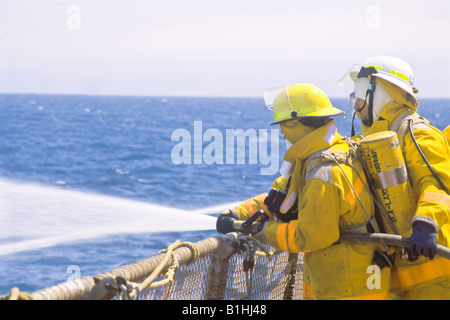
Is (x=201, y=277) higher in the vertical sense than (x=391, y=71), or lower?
lower

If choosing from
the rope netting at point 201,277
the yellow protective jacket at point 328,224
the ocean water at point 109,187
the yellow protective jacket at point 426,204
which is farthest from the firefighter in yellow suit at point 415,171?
the ocean water at point 109,187

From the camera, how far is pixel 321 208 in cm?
293

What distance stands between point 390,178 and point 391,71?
81 cm

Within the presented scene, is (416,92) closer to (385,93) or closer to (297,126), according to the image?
(385,93)

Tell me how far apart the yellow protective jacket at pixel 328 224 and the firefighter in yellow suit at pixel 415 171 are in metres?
0.19

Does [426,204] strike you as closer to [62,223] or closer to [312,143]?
[312,143]

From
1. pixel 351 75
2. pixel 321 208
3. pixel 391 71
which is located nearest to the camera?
pixel 321 208

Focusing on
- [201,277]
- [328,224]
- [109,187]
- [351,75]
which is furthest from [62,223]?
[109,187]

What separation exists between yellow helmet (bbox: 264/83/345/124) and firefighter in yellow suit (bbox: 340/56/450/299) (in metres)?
0.44

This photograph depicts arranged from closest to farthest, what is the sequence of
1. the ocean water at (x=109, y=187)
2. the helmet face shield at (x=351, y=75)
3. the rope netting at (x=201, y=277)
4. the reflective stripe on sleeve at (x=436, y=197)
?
1. the rope netting at (x=201, y=277)
2. the reflective stripe on sleeve at (x=436, y=197)
3. the helmet face shield at (x=351, y=75)
4. the ocean water at (x=109, y=187)

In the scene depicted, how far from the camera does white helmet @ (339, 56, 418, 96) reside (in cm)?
359

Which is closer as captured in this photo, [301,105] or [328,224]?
[328,224]

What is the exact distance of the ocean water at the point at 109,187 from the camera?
568 inches

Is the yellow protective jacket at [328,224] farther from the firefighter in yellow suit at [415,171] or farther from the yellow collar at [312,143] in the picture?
the firefighter in yellow suit at [415,171]
